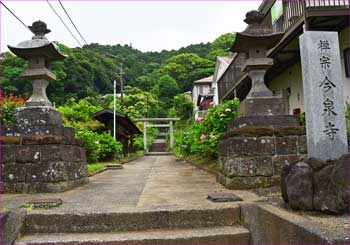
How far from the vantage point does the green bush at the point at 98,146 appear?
10586mm

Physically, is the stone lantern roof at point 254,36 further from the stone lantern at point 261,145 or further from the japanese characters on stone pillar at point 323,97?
the japanese characters on stone pillar at point 323,97

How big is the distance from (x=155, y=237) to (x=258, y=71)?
3.33m

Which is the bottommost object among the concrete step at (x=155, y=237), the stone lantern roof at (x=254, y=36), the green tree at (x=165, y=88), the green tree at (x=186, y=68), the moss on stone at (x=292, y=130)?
the concrete step at (x=155, y=237)

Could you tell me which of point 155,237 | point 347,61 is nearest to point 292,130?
point 155,237

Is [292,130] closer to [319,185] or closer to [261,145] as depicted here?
[261,145]

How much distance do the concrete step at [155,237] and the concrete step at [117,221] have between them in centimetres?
7

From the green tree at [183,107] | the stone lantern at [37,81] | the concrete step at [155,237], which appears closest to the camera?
the concrete step at [155,237]

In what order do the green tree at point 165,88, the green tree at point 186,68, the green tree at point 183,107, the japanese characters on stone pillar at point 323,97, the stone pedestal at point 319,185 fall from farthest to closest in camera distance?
1. the green tree at point 165,88
2. the green tree at point 186,68
3. the green tree at point 183,107
4. the japanese characters on stone pillar at point 323,97
5. the stone pedestal at point 319,185

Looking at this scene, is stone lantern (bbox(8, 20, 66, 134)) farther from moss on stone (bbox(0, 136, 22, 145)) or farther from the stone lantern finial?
moss on stone (bbox(0, 136, 22, 145))

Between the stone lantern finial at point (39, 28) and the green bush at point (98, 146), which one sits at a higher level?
the stone lantern finial at point (39, 28)

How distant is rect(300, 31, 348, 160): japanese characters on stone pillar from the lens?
2.91 m

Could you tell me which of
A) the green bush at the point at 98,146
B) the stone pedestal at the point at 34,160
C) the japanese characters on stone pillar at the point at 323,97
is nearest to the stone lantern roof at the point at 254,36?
the japanese characters on stone pillar at the point at 323,97

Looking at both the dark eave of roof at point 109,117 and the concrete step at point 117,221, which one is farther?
the dark eave of roof at point 109,117

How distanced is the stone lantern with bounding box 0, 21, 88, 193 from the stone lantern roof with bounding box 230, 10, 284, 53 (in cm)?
318
